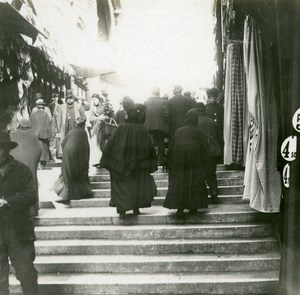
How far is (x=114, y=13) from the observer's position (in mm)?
18703

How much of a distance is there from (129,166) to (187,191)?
0.97 m

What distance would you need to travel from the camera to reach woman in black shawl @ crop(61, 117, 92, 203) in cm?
884

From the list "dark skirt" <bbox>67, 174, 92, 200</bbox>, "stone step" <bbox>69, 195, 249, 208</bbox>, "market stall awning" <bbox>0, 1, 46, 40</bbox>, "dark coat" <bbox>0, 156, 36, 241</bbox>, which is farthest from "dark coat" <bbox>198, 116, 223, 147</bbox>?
"dark coat" <bbox>0, 156, 36, 241</bbox>

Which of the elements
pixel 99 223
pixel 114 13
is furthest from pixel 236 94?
pixel 114 13

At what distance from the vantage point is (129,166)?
7.46 meters

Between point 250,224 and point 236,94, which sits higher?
point 236,94

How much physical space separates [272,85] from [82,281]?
3500 millimetres

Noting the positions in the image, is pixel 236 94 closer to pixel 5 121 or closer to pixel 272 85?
pixel 272 85

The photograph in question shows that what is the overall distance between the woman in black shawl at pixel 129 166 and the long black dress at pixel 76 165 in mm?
1468

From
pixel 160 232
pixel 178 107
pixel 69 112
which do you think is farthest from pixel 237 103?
pixel 69 112

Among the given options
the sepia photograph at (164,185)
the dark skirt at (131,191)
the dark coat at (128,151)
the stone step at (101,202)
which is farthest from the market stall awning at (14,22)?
the dark skirt at (131,191)

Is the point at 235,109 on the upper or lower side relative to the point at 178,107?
lower

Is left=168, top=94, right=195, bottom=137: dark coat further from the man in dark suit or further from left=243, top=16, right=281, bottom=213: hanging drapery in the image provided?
left=243, top=16, right=281, bottom=213: hanging drapery

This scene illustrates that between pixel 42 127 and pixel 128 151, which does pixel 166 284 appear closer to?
pixel 128 151
